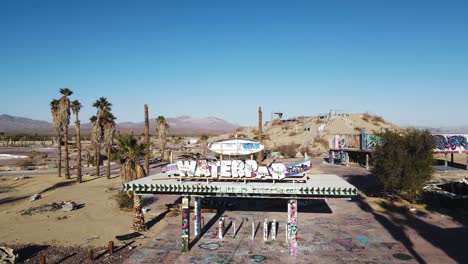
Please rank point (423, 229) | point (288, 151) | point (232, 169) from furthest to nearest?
point (288, 151) < point (423, 229) < point (232, 169)

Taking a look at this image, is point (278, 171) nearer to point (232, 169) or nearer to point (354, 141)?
point (232, 169)

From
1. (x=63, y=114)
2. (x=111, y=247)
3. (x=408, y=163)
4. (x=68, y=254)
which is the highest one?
(x=63, y=114)

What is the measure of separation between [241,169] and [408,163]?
722 inches

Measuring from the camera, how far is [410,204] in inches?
1163

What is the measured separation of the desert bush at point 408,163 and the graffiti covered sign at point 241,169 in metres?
15.3

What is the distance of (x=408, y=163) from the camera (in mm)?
30000

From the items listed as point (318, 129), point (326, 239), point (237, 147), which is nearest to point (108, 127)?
point (237, 147)

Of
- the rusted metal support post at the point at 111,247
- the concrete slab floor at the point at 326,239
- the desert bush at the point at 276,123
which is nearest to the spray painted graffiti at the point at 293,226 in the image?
the concrete slab floor at the point at 326,239

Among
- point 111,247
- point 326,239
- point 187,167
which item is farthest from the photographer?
point 326,239

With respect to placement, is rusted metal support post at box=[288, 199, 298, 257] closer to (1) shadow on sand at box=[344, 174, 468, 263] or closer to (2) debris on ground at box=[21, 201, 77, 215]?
(1) shadow on sand at box=[344, 174, 468, 263]

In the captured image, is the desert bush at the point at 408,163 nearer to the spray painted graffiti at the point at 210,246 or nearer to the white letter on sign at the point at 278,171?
the white letter on sign at the point at 278,171

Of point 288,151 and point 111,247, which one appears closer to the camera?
point 111,247

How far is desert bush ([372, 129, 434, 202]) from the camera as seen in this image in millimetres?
29766

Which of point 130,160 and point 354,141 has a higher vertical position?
point 354,141
